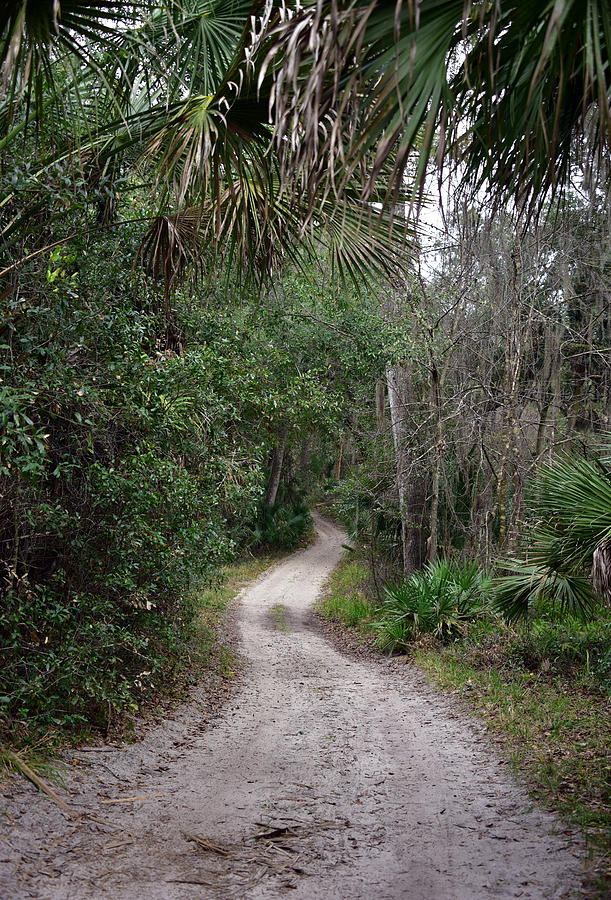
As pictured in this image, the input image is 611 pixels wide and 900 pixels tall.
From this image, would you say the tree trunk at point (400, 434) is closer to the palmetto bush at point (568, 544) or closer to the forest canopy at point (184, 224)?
the forest canopy at point (184, 224)

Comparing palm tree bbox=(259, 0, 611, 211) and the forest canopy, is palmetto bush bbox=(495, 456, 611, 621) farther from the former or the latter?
palm tree bbox=(259, 0, 611, 211)

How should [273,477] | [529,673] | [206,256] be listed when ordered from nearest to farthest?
[206,256]
[529,673]
[273,477]

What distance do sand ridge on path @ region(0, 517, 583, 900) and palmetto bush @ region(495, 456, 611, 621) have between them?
5.11ft

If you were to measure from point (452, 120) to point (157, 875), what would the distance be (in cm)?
413

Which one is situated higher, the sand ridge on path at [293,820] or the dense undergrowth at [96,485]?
the dense undergrowth at [96,485]

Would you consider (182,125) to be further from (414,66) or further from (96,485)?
(96,485)

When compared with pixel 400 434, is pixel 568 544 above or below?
below

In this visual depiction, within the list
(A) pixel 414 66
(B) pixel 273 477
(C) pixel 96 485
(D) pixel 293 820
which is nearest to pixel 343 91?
(A) pixel 414 66

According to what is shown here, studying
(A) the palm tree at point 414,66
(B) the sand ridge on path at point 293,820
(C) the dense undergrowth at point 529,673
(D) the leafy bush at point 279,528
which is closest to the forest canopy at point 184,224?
(A) the palm tree at point 414,66

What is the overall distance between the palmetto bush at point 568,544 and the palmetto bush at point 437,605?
3540mm

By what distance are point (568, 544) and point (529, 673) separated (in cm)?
335

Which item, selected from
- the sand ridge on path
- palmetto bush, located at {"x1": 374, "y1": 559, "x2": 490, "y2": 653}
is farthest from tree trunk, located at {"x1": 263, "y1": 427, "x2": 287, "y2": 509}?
the sand ridge on path

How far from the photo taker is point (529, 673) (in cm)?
869

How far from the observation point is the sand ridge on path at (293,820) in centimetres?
345
